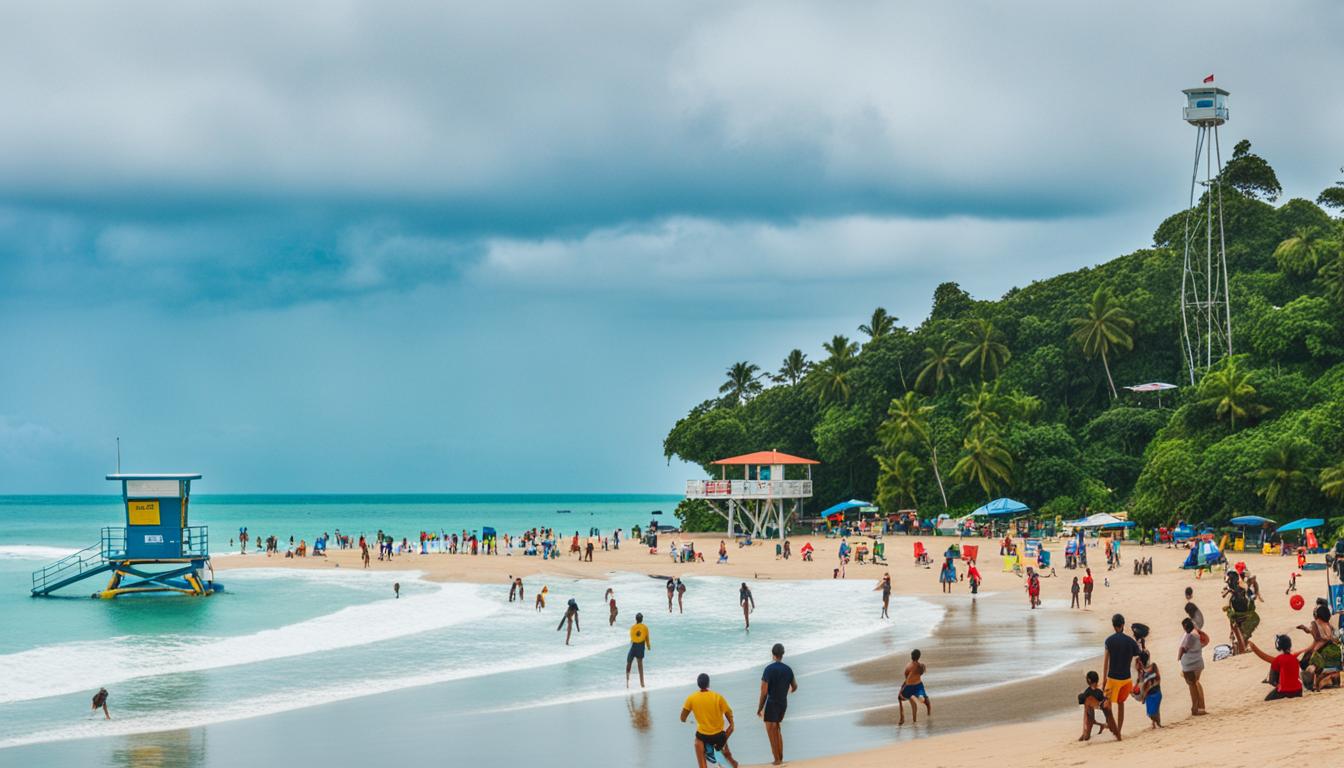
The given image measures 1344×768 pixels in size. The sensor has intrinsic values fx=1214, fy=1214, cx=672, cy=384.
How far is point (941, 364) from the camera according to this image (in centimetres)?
7312

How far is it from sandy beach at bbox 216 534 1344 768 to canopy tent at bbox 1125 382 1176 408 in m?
17.5

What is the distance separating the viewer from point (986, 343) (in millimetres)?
71500

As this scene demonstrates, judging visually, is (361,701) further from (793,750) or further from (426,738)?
(793,750)

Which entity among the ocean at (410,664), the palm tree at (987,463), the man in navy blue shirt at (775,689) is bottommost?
the ocean at (410,664)

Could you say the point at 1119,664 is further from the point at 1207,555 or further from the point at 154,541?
the point at 154,541

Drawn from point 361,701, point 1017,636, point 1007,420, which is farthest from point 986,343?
point 361,701

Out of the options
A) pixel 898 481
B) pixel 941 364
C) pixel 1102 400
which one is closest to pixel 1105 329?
pixel 1102 400

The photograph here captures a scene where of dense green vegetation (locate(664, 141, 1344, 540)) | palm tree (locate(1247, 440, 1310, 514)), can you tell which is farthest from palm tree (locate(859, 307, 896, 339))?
palm tree (locate(1247, 440, 1310, 514))

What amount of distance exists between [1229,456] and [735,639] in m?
28.4

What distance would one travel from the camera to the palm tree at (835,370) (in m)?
77.1

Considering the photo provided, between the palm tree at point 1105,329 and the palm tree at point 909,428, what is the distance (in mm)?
9481

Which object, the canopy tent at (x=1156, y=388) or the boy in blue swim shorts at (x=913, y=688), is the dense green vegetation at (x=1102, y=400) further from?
the boy in blue swim shorts at (x=913, y=688)

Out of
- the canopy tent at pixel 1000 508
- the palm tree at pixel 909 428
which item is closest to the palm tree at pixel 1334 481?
the canopy tent at pixel 1000 508

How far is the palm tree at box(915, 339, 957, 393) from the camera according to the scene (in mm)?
73125
